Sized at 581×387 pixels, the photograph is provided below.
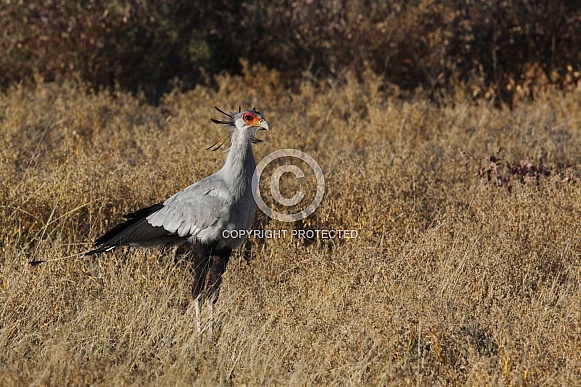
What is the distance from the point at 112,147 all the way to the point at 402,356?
14.0ft

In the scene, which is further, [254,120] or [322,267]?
[254,120]

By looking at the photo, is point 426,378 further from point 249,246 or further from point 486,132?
point 486,132

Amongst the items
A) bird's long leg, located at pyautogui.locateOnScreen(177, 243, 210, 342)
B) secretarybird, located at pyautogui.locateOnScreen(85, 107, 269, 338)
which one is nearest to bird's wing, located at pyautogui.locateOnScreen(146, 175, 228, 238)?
secretarybird, located at pyautogui.locateOnScreen(85, 107, 269, 338)

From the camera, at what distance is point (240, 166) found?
15.0 ft

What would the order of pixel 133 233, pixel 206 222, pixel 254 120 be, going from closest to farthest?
pixel 206 222, pixel 133 233, pixel 254 120

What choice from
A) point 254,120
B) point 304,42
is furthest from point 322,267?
point 304,42

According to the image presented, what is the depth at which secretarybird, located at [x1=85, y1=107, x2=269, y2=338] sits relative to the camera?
448 centimetres

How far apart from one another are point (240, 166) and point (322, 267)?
807 mm

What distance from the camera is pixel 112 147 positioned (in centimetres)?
716

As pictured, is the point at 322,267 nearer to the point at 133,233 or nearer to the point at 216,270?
the point at 216,270

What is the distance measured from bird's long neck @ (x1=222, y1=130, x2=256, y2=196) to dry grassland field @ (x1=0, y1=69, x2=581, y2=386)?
65cm

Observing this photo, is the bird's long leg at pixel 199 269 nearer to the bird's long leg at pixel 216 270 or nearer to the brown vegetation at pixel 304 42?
the bird's long leg at pixel 216 270

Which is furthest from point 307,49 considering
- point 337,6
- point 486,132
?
point 486,132

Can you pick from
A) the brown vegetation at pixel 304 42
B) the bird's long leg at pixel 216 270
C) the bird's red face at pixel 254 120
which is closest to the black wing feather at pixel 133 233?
the bird's long leg at pixel 216 270
